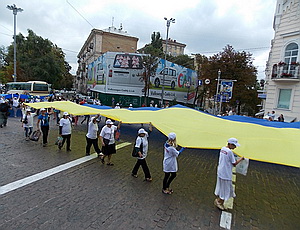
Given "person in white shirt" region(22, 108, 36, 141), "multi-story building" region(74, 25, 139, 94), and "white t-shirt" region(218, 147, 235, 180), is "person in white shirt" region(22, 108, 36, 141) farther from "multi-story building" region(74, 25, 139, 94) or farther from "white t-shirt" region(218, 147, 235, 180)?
"multi-story building" region(74, 25, 139, 94)

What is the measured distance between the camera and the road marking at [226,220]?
163 inches

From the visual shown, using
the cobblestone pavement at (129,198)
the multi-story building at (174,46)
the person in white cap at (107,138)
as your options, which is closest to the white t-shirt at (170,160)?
the cobblestone pavement at (129,198)

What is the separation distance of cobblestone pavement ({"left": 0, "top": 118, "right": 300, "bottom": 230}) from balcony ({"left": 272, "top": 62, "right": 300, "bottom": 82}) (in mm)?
10904

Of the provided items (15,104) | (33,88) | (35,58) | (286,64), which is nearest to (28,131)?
(15,104)

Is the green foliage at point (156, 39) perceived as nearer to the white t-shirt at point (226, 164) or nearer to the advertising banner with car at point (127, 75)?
the advertising banner with car at point (127, 75)

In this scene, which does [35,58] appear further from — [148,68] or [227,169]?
[227,169]

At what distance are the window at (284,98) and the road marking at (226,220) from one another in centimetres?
1575

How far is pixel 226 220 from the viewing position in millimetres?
4312

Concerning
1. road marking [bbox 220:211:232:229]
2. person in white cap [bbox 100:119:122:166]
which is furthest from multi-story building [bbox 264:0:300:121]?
person in white cap [bbox 100:119:122:166]

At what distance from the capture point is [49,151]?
8.28m

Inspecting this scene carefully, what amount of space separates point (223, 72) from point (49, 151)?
82.1ft

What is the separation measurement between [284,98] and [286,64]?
9.54 feet

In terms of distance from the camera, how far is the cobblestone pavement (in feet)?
13.3

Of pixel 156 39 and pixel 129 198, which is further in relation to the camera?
pixel 156 39
